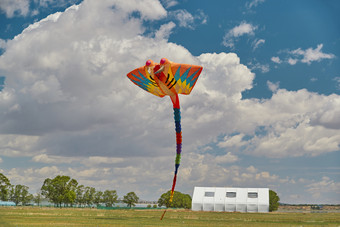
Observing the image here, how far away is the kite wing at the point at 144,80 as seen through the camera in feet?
121

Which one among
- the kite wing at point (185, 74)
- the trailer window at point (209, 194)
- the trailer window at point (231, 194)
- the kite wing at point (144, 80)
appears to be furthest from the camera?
the trailer window at point (209, 194)

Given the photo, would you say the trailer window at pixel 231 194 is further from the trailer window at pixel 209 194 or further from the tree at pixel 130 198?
the tree at pixel 130 198

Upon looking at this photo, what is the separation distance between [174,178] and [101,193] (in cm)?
12072

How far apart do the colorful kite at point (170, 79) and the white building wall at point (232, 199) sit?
167 ft

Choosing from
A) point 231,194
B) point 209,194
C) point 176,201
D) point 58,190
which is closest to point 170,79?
point 231,194

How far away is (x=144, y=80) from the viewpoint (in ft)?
123

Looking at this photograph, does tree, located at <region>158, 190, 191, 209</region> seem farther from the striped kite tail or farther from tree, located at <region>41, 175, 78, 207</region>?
the striped kite tail

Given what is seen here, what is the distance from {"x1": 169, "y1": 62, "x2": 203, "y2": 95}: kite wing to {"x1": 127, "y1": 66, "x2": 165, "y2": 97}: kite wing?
301 centimetres

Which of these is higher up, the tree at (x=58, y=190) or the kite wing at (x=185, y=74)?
the kite wing at (x=185, y=74)

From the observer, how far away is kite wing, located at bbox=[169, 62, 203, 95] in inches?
1334

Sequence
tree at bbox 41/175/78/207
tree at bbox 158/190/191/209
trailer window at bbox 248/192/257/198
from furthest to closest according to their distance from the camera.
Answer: tree at bbox 158/190/191/209 → tree at bbox 41/175/78/207 → trailer window at bbox 248/192/257/198

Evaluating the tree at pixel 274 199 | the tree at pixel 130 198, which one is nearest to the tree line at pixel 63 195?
the tree at pixel 130 198

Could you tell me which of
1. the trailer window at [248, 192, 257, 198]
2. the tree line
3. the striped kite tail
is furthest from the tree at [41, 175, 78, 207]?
the striped kite tail

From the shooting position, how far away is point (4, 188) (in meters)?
104
